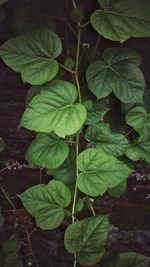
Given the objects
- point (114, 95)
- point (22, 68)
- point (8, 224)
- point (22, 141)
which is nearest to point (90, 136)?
point (114, 95)

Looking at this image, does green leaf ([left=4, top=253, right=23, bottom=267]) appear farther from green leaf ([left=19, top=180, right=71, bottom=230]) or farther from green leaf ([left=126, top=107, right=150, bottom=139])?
green leaf ([left=126, top=107, right=150, bottom=139])

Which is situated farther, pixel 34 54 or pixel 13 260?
pixel 13 260

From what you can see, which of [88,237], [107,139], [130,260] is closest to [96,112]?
[107,139]

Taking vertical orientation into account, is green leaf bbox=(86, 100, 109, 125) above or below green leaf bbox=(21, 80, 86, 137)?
below

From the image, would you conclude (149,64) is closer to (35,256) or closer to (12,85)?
(12,85)

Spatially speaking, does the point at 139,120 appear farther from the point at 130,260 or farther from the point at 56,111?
the point at 130,260

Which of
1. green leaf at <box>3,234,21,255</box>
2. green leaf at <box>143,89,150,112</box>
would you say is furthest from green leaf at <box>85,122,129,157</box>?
green leaf at <box>3,234,21,255</box>
